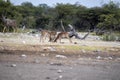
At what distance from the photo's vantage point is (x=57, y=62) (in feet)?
59.4

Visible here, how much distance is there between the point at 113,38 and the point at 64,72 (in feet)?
69.6

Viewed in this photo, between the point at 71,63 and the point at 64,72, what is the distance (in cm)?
318

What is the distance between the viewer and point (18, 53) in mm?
21109

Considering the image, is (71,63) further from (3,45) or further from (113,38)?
(113,38)

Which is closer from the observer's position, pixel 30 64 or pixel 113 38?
pixel 30 64

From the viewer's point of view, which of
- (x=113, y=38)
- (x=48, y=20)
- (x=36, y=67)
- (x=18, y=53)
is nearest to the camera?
(x=36, y=67)

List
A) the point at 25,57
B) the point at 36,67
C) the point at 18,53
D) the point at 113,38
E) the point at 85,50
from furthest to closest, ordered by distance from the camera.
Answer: the point at 113,38 < the point at 85,50 < the point at 18,53 < the point at 25,57 < the point at 36,67

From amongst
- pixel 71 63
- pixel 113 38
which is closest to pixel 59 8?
pixel 113 38

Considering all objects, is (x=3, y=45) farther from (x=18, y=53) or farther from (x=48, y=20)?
(x=48, y=20)

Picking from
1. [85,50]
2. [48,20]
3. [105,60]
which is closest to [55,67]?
[105,60]

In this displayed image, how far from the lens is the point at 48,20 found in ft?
244

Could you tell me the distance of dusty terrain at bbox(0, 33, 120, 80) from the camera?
14.2 meters

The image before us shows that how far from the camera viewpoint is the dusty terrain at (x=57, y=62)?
1418 cm

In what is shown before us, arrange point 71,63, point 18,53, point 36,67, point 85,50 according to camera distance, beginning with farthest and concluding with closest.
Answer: point 85,50, point 18,53, point 71,63, point 36,67
